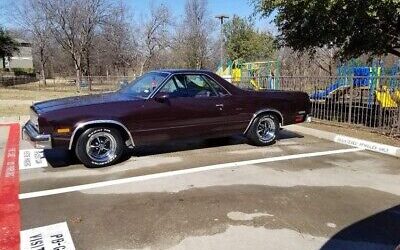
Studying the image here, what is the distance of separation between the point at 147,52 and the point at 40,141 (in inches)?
1483

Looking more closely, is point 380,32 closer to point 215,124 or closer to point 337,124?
point 337,124

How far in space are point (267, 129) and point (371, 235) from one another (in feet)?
14.5

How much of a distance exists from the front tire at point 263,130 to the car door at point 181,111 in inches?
31.7

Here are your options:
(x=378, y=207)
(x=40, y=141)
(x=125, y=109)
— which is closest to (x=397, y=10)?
(x=378, y=207)

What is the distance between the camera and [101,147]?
6.68 metres

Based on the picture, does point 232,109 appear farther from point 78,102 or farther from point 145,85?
point 78,102

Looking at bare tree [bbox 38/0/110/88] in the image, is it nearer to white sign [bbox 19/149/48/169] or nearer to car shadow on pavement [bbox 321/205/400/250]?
white sign [bbox 19/149/48/169]

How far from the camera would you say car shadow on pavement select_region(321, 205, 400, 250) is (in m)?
3.96

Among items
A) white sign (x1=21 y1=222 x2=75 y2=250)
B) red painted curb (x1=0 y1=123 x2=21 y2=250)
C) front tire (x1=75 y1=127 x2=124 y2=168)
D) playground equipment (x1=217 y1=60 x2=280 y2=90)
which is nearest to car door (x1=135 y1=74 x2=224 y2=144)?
front tire (x1=75 y1=127 x2=124 y2=168)

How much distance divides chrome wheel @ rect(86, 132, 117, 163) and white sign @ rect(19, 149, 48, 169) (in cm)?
91

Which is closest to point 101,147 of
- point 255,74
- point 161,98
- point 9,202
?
point 161,98

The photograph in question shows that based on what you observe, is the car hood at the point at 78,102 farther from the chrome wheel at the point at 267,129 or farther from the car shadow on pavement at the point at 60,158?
the chrome wheel at the point at 267,129

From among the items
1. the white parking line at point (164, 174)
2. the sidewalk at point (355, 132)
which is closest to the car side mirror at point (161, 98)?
the white parking line at point (164, 174)

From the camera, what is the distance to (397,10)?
931 cm
